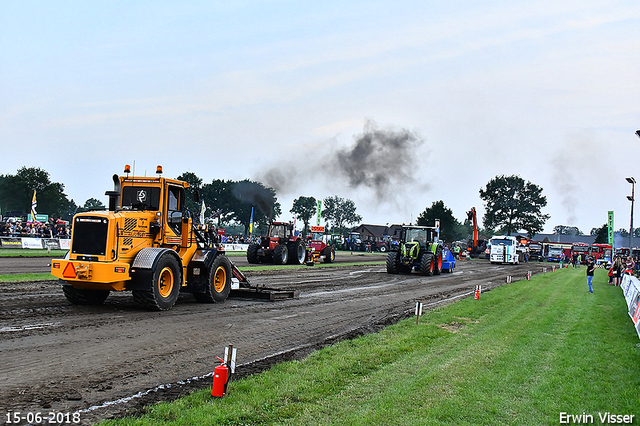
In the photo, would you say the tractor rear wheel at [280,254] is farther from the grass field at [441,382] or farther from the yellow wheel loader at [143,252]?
the grass field at [441,382]

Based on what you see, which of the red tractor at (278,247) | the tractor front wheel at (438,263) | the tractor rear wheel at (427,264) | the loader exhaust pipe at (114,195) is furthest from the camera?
the red tractor at (278,247)

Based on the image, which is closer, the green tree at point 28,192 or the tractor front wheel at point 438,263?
the tractor front wheel at point 438,263

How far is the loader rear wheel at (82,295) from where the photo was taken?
11453 mm

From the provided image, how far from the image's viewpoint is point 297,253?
31.3 metres

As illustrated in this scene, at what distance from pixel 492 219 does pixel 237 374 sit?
100444 mm

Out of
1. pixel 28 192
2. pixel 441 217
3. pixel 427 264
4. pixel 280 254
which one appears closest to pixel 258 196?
pixel 280 254

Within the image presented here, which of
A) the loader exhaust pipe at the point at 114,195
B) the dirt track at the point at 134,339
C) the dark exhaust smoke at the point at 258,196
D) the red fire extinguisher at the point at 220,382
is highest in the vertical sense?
the dark exhaust smoke at the point at 258,196

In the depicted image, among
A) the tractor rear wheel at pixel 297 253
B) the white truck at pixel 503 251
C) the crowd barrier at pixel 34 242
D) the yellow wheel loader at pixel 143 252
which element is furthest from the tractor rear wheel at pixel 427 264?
the white truck at pixel 503 251

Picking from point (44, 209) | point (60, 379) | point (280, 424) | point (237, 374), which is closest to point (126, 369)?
point (60, 379)

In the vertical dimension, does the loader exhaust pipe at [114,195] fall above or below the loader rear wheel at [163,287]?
above

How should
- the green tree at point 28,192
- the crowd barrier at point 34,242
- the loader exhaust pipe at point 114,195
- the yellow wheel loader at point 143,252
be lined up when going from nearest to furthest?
1. the yellow wheel loader at point 143,252
2. the loader exhaust pipe at point 114,195
3. the crowd barrier at point 34,242
4. the green tree at point 28,192

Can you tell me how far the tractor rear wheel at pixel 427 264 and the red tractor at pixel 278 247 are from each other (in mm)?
7861

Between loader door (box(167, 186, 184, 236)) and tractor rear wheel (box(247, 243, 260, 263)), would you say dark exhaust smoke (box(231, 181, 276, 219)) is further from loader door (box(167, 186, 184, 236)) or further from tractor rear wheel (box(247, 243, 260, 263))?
loader door (box(167, 186, 184, 236))

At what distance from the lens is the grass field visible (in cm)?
542
